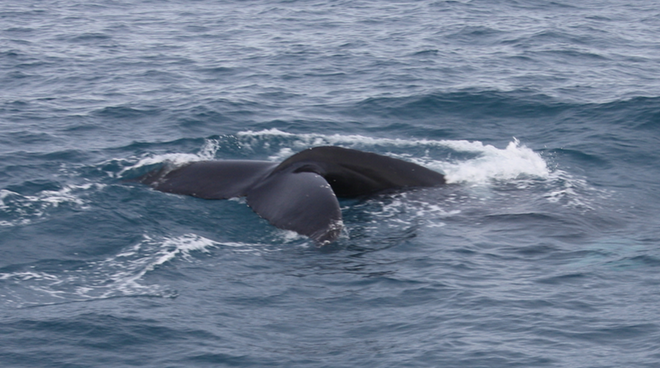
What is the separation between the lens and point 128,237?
11297 millimetres

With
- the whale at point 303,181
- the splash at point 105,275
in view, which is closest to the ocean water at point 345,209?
the splash at point 105,275

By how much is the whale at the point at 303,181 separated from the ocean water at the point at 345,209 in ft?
0.77

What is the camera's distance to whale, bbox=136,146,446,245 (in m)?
10.8

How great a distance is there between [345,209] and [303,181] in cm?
107

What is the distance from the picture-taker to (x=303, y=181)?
37.3ft

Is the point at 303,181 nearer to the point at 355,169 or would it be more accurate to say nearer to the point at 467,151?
the point at 355,169

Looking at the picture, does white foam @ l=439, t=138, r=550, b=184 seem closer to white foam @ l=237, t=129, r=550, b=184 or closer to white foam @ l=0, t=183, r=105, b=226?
white foam @ l=237, t=129, r=550, b=184

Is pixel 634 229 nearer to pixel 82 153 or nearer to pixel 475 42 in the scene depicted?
pixel 82 153

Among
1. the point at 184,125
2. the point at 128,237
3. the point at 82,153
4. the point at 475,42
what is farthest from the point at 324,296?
the point at 475,42

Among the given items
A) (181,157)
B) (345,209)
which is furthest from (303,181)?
(181,157)

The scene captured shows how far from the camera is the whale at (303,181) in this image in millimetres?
10836

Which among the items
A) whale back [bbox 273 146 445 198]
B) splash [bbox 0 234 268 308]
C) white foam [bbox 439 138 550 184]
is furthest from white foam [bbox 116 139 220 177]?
white foam [bbox 439 138 550 184]

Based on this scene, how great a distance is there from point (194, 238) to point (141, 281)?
153cm

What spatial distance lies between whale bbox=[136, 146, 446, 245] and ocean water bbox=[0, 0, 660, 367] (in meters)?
0.23
